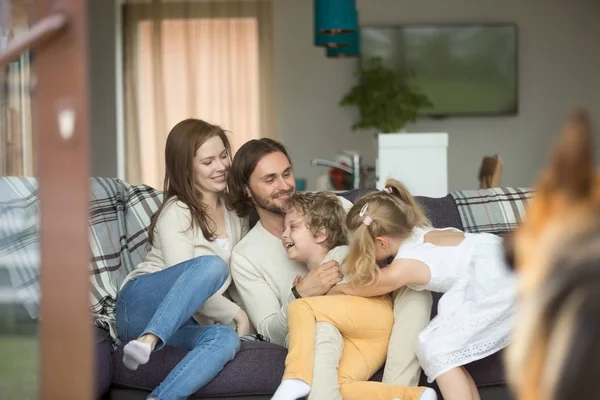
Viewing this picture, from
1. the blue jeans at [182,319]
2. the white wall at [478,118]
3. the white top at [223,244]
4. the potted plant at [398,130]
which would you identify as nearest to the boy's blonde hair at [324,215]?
the white top at [223,244]

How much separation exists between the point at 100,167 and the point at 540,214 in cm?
699

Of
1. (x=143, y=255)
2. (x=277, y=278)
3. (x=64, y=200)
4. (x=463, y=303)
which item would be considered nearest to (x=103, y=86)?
(x=143, y=255)

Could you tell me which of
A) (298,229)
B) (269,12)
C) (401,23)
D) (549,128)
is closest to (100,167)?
(269,12)

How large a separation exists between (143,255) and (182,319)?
577 millimetres

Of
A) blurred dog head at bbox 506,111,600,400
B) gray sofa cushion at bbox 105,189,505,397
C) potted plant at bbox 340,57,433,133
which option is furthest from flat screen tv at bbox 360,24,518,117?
blurred dog head at bbox 506,111,600,400

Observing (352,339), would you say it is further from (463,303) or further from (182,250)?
(182,250)

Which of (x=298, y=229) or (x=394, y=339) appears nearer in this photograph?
(x=394, y=339)

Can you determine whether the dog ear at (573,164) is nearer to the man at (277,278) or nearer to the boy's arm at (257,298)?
the man at (277,278)

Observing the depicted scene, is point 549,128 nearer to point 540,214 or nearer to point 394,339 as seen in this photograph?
point 394,339

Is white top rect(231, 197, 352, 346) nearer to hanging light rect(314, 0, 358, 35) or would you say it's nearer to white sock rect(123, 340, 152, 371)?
white sock rect(123, 340, 152, 371)

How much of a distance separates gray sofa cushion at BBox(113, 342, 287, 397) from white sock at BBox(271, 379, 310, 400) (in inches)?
6.3

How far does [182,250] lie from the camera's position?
2709 mm

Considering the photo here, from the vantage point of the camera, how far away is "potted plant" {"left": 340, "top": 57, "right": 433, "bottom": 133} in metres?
6.23

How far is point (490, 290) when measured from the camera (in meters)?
2.50
